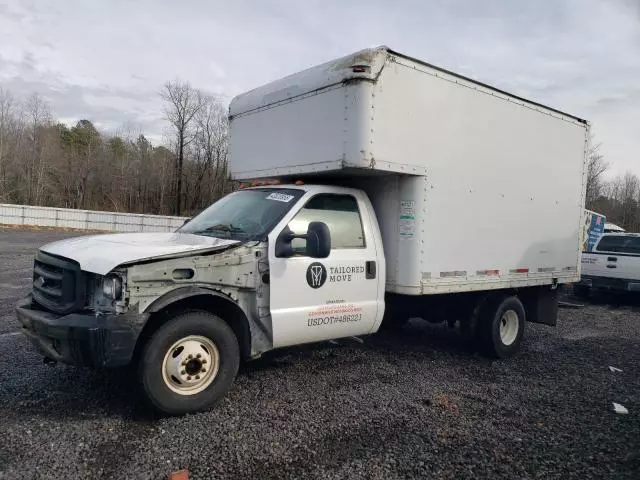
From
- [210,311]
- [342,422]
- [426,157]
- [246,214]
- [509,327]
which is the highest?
[426,157]

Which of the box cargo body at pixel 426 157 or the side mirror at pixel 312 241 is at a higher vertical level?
the box cargo body at pixel 426 157

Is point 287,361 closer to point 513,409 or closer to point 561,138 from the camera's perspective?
point 513,409

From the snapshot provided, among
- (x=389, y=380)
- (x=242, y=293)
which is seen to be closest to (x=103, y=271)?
(x=242, y=293)

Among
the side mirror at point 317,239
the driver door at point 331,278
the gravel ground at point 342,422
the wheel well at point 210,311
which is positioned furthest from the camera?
the driver door at point 331,278

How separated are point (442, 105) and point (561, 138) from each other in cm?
256

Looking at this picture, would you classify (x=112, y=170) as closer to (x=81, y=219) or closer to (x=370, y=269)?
(x=81, y=219)

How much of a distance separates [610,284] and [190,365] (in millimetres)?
11278

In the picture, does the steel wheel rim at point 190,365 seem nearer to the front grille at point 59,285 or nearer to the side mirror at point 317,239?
the front grille at point 59,285

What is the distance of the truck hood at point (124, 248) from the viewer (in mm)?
3955

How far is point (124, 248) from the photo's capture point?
4.28 m

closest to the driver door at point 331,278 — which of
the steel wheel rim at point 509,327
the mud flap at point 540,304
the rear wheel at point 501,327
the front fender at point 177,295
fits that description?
the front fender at point 177,295

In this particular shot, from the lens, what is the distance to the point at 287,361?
5898 millimetres

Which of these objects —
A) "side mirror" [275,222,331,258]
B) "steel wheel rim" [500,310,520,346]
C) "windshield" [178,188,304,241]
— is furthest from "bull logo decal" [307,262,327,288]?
"steel wheel rim" [500,310,520,346]

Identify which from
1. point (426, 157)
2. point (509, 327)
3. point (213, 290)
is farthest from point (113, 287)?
point (509, 327)
